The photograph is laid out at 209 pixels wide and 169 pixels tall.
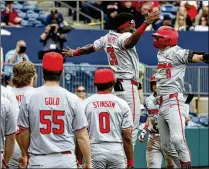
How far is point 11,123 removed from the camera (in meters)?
9.87

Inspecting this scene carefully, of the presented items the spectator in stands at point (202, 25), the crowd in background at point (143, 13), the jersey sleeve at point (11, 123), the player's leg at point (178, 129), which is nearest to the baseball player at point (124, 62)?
the player's leg at point (178, 129)

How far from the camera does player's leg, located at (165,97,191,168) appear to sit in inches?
493

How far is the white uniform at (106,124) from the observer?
10.8 m

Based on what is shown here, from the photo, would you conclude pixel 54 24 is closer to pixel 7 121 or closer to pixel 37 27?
pixel 37 27

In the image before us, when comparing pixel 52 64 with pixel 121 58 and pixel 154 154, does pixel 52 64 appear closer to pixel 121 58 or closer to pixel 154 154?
pixel 121 58

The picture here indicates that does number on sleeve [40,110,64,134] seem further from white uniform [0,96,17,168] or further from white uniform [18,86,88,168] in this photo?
white uniform [0,96,17,168]

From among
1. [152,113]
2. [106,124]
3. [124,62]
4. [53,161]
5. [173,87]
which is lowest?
[53,161]

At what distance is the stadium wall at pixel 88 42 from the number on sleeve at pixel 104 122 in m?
9.48

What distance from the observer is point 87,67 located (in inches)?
750

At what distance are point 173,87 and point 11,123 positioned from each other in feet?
11.3

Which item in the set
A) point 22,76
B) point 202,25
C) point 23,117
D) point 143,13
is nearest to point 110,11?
point 143,13

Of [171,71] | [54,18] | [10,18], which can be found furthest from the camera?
[10,18]

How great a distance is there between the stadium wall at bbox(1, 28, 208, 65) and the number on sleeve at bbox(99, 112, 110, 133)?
9.48 meters

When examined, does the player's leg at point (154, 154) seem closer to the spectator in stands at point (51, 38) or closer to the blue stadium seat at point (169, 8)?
the spectator in stands at point (51, 38)
